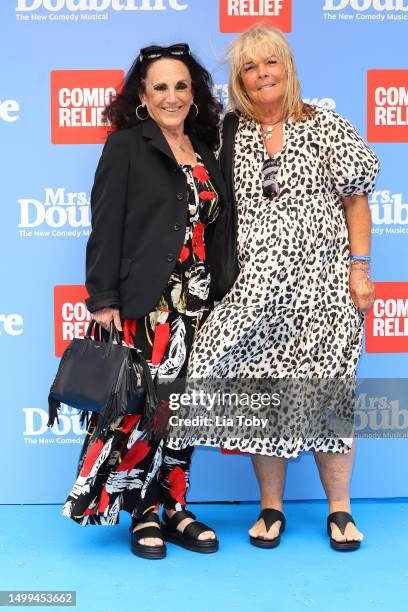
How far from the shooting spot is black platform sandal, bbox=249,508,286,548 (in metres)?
3.20

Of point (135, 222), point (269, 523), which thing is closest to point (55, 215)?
point (135, 222)

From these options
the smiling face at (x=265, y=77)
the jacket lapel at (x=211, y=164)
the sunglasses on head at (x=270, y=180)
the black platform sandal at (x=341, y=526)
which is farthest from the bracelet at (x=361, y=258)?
the black platform sandal at (x=341, y=526)

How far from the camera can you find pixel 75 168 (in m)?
3.61

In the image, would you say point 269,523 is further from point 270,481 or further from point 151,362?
point 151,362

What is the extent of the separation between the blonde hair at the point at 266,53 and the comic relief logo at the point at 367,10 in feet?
1.90

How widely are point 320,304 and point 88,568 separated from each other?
1232mm

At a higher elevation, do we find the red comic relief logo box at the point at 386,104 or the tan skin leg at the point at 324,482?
the red comic relief logo box at the point at 386,104

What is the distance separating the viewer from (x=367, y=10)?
3605mm

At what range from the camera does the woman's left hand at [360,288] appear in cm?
310

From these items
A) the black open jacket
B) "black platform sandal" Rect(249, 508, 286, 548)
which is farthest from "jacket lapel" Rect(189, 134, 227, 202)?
"black platform sandal" Rect(249, 508, 286, 548)

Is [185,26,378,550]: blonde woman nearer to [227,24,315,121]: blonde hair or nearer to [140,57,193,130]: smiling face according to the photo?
[227,24,315,121]: blonde hair

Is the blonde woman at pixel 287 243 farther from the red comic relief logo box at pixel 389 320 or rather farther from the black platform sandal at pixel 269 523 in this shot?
the red comic relief logo box at pixel 389 320

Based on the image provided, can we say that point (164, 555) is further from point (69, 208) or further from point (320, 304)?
point (69, 208)

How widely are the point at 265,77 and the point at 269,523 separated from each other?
163 centimetres
